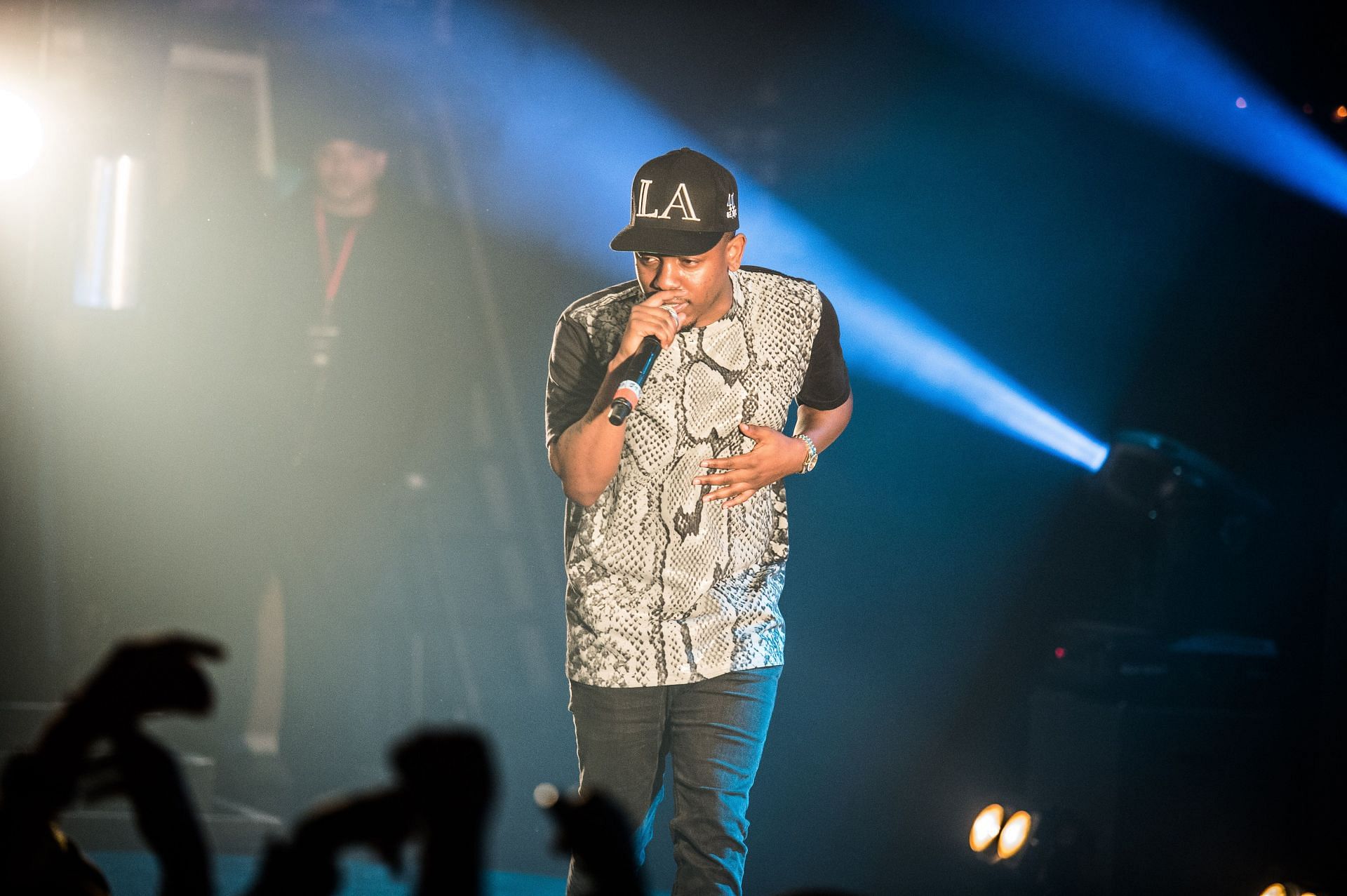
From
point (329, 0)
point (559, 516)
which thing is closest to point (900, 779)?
→ point (559, 516)

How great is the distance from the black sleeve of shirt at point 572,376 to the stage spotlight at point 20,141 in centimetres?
325

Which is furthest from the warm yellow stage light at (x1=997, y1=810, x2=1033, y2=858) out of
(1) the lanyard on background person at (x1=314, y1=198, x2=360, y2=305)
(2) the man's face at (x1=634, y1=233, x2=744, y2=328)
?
(1) the lanyard on background person at (x1=314, y1=198, x2=360, y2=305)

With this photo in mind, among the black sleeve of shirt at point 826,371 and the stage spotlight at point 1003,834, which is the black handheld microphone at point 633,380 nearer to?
the black sleeve of shirt at point 826,371

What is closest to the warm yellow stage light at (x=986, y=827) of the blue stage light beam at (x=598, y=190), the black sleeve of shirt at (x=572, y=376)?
the blue stage light beam at (x=598, y=190)

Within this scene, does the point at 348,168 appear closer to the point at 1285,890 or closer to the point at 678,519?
the point at 678,519

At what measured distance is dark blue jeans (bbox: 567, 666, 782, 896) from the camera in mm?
2791

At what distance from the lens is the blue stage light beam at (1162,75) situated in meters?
4.10

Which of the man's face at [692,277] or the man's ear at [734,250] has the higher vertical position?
the man's ear at [734,250]

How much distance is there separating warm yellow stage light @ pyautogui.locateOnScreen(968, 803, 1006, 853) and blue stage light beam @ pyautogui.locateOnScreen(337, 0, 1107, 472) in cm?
116

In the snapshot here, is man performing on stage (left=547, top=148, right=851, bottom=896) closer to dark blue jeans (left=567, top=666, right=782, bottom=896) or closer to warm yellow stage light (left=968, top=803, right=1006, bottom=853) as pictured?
dark blue jeans (left=567, top=666, right=782, bottom=896)

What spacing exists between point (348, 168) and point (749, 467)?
329 cm

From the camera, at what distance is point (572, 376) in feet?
9.76

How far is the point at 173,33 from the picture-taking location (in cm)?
531

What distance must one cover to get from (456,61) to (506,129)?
13.5 inches
